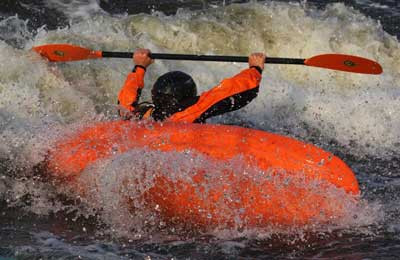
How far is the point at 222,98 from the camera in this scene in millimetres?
5297

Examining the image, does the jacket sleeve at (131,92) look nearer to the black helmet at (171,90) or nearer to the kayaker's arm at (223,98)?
the black helmet at (171,90)

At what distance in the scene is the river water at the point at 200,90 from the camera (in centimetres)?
472

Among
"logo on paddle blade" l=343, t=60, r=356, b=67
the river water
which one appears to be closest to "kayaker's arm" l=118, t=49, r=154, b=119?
the river water

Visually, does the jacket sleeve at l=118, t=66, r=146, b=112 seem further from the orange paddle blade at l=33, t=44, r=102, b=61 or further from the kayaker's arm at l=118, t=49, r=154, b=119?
the orange paddle blade at l=33, t=44, r=102, b=61

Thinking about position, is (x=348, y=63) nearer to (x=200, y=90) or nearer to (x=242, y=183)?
(x=242, y=183)

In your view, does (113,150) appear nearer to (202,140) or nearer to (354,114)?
(202,140)

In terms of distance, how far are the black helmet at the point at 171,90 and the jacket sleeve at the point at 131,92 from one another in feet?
1.25

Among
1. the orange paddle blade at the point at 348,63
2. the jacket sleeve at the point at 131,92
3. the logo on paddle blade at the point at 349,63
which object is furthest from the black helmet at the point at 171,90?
the logo on paddle blade at the point at 349,63

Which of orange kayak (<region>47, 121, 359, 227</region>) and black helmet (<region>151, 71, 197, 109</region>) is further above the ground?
black helmet (<region>151, 71, 197, 109</region>)

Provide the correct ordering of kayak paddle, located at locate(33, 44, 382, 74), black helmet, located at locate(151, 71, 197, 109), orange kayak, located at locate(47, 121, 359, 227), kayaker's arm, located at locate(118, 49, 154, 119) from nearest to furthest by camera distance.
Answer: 1. orange kayak, located at locate(47, 121, 359, 227)
2. black helmet, located at locate(151, 71, 197, 109)
3. kayaker's arm, located at locate(118, 49, 154, 119)
4. kayak paddle, located at locate(33, 44, 382, 74)

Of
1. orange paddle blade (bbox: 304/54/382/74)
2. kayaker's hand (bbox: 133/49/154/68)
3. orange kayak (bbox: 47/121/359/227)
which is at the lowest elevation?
orange kayak (bbox: 47/121/359/227)

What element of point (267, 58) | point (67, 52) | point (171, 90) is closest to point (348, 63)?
point (267, 58)

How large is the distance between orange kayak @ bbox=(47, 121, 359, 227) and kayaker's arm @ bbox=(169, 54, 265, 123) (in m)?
0.23

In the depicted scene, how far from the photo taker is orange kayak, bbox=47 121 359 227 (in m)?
4.84
